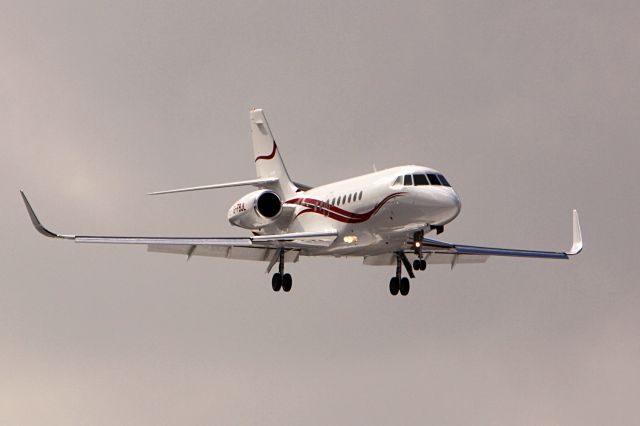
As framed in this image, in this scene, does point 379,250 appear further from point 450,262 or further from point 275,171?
point 275,171

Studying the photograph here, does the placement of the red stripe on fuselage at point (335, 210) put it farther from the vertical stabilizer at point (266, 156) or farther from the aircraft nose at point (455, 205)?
the vertical stabilizer at point (266, 156)

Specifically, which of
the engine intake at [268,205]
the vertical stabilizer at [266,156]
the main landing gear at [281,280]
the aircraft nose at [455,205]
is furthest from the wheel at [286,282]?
the aircraft nose at [455,205]

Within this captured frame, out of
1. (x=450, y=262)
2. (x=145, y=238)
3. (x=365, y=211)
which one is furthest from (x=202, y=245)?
(x=450, y=262)

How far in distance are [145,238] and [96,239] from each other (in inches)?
91.2

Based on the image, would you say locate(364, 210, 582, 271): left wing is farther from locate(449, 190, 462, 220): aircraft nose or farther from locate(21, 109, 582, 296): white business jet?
locate(449, 190, 462, 220): aircraft nose

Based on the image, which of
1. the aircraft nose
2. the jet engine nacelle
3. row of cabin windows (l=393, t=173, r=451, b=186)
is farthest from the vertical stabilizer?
the aircraft nose

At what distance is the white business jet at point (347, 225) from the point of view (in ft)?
171

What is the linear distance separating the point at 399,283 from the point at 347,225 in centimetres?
344

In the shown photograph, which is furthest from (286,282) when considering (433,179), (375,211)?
(433,179)

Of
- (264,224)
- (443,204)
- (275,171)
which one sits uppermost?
(275,171)

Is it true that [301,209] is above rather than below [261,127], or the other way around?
below

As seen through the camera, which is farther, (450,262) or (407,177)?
(450,262)

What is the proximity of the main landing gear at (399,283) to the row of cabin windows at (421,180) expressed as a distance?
4675 mm

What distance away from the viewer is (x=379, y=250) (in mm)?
54531
